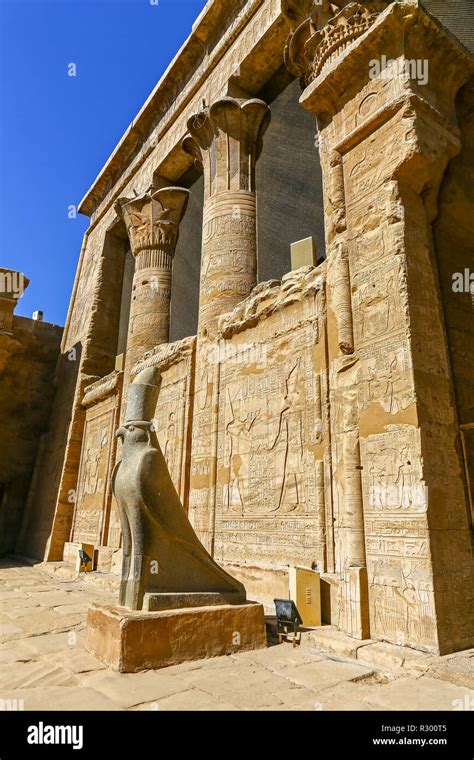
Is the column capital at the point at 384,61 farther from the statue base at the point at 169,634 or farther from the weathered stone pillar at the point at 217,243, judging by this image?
the statue base at the point at 169,634

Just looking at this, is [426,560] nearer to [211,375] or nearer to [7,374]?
[211,375]

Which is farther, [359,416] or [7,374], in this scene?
[7,374]

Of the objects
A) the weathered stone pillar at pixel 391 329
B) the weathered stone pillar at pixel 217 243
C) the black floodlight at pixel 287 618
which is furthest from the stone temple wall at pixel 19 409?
the black floodlight at pixel 287 618

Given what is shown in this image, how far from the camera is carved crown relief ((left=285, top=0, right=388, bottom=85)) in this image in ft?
17.0

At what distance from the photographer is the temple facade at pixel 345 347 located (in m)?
3.64

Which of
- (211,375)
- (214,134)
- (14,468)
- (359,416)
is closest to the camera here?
(359,416)

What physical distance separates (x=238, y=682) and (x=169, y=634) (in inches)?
23.3

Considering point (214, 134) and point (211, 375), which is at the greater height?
point (214, 134)

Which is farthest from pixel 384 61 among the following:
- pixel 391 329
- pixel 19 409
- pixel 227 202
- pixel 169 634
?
pixel 19 409

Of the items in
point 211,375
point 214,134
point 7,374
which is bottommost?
point 211,375

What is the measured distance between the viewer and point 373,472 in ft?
12.7

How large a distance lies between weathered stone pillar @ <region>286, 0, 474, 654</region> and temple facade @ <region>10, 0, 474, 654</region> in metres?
0.02

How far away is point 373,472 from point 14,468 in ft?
37.8

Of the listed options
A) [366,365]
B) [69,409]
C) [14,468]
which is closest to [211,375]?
[366,365]
